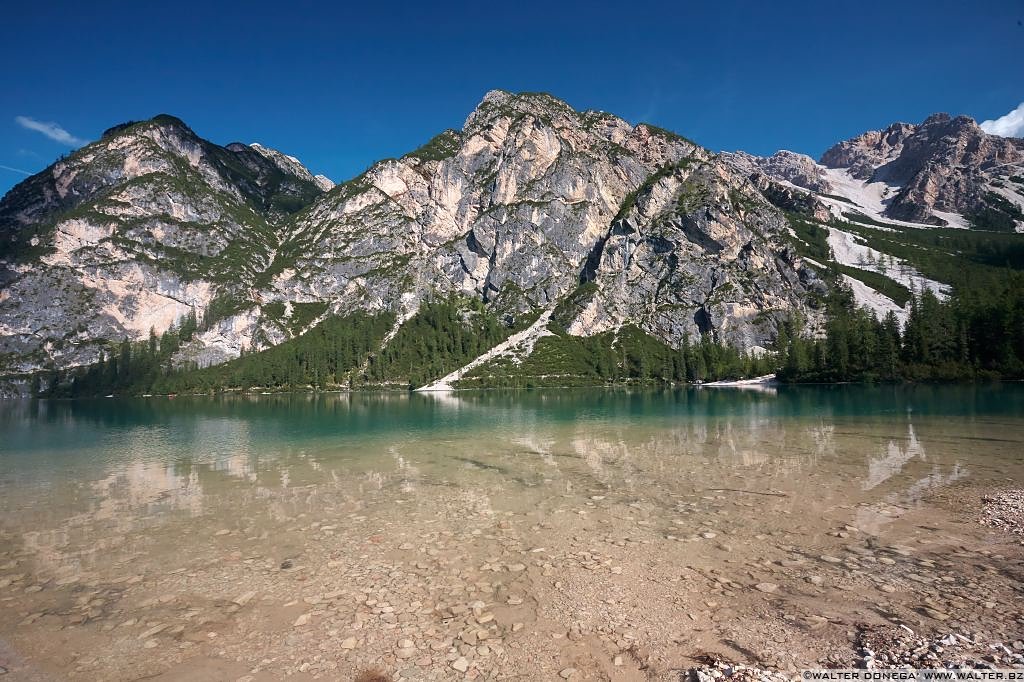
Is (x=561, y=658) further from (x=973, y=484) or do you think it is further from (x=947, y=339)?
(x=947, y=339)

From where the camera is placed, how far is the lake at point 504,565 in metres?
8.99

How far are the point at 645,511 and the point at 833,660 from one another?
403 inches

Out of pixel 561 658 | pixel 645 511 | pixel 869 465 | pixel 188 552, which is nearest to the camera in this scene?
pixel 561 658

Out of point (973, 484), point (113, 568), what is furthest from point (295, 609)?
point (973, 484)

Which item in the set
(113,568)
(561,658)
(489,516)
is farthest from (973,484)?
(113,568)

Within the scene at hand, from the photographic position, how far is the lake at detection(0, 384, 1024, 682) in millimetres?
8992

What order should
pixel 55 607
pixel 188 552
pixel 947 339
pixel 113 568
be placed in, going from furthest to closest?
pixel 947 339 → pixel 188 552 → pixel 113 568 → pixel 55 607

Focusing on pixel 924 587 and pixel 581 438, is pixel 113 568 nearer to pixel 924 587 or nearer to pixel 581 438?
pixel 924 587

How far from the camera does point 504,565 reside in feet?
43.3

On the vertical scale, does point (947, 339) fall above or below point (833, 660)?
above

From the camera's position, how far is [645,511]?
59.4 ft

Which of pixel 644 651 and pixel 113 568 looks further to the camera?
pixel 113 568

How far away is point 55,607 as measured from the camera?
11.6 meters

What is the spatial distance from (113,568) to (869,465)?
3162 centimetres
